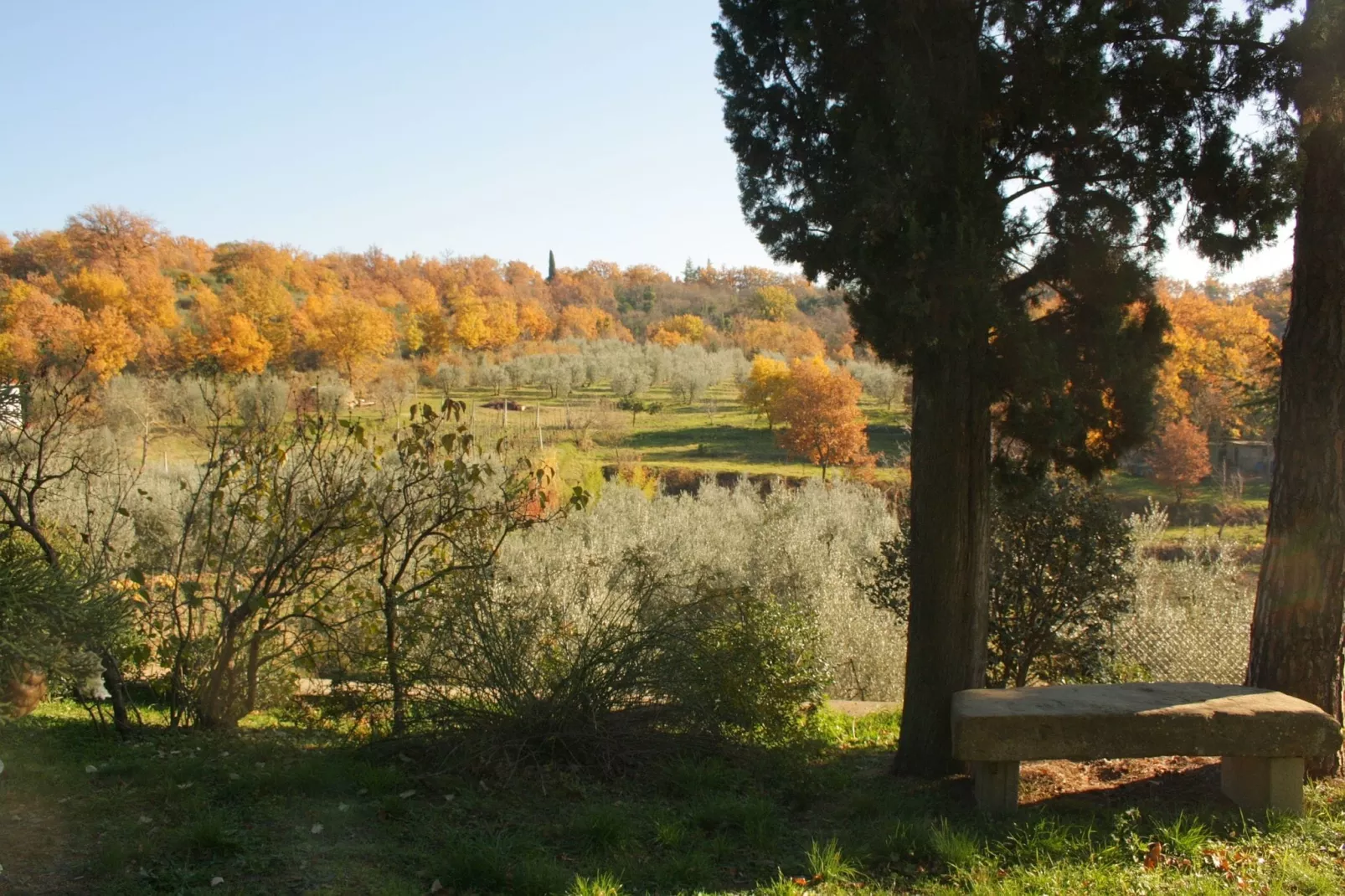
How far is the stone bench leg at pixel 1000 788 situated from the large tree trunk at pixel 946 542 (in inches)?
23.7

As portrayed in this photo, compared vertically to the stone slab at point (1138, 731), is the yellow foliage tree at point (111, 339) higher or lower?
higher

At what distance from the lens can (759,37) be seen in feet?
17.9

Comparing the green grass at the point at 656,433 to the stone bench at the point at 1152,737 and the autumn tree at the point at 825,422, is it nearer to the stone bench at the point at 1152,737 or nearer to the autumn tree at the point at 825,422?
the autumn tree at the point at 825,422

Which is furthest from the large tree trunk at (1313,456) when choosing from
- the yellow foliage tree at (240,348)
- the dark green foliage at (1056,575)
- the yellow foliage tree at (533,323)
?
the yellow foliage tree at (533,323)

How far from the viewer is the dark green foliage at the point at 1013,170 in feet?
15.3

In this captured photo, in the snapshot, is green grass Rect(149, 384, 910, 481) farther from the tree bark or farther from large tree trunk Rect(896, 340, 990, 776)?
large tree trunk Rect(896, 340, 990, 776)

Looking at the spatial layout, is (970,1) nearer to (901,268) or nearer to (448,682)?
(901,268)

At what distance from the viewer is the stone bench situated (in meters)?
4.28

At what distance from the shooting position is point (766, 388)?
47344 mm

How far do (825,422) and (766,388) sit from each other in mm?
8100

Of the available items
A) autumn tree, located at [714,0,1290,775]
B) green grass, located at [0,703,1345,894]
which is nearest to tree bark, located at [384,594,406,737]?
green grass, located at [0,703,1345,894]

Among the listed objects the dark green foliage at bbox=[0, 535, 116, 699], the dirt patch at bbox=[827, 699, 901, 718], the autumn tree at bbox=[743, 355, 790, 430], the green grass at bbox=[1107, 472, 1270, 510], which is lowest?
the green grass at bbox=[1107, 472, 1270, 510]

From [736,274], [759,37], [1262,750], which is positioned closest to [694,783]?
[1262,750]

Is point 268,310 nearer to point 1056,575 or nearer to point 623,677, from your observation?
point 1056,575
